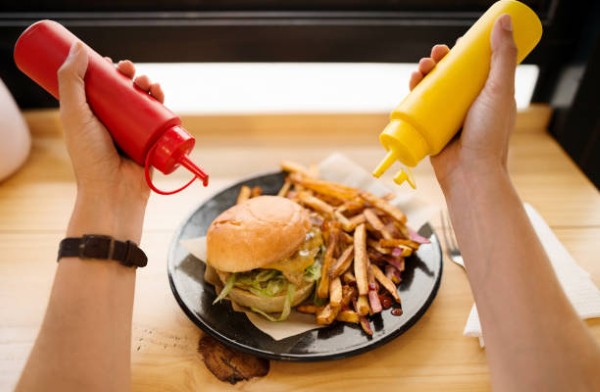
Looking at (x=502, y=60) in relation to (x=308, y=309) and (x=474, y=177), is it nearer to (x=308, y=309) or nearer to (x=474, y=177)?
(x=474, y=177)

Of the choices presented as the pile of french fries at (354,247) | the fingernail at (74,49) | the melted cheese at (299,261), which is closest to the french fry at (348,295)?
the pile of french fries at (354,247)

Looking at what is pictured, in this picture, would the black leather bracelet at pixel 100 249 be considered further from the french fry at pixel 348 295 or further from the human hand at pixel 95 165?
the french fry at pixel 348 295

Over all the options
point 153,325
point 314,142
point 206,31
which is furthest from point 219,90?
point 153,325

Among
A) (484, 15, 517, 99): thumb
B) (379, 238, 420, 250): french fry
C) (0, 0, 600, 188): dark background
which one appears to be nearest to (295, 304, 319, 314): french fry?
(379, 238, 420, 250): french fry

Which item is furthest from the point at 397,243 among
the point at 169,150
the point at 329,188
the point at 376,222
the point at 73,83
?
the point at 73,83

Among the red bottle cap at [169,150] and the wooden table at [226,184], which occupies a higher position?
the red bottle cap at [169,150]

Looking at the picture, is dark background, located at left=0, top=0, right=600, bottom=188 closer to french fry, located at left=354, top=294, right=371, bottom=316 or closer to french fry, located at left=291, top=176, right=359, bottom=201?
french fry, located at left=291, top=176, right=359, bottom=201
